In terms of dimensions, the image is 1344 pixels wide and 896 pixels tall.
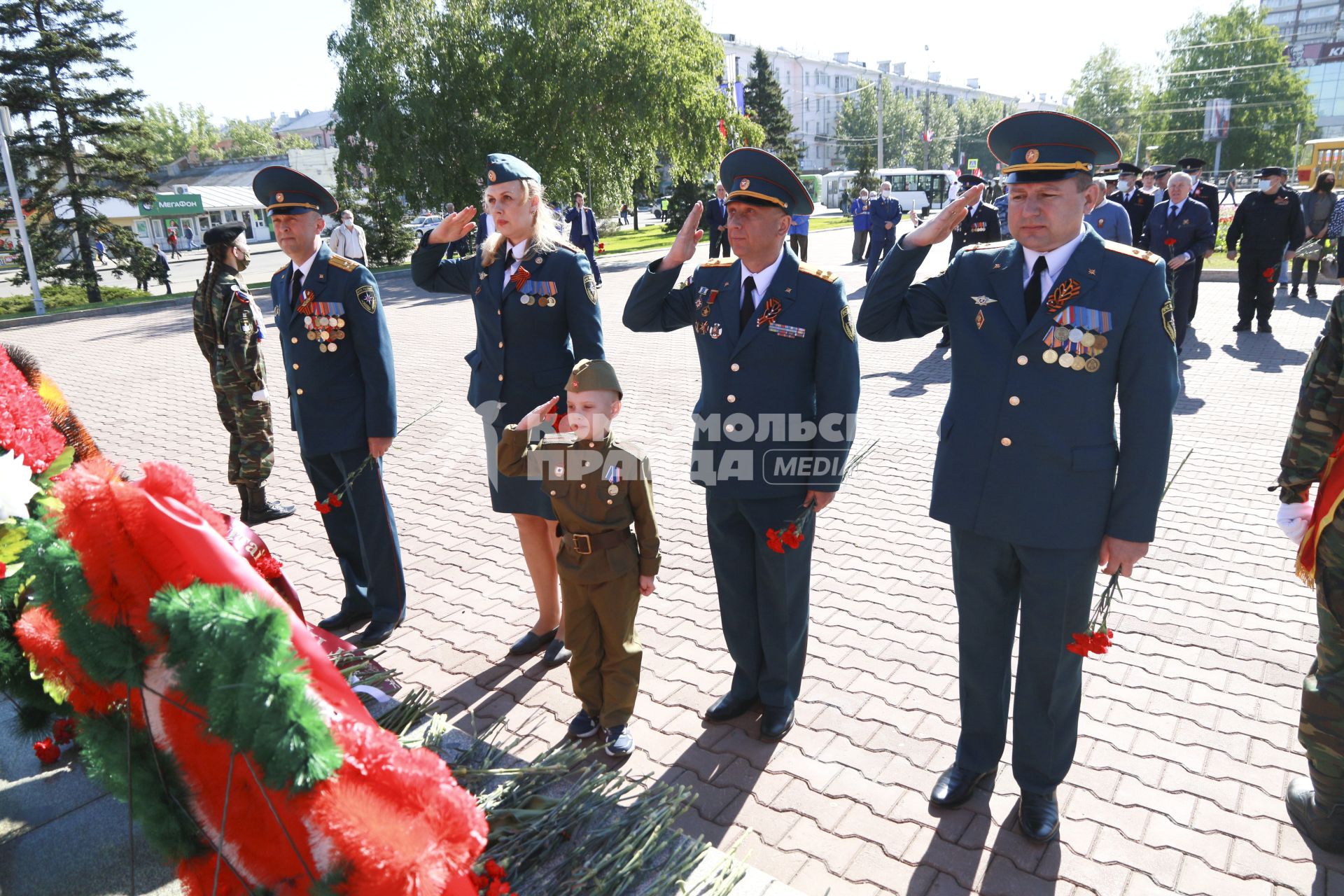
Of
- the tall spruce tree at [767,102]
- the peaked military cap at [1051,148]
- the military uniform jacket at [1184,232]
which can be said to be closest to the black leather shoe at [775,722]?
the peaked military cap at [1051,148]

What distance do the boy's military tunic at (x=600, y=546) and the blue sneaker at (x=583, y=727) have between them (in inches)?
3.4

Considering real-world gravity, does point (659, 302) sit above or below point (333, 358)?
above

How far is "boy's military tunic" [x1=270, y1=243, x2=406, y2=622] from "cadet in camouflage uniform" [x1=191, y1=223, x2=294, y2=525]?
1.93 meters

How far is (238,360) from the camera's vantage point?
616 cm

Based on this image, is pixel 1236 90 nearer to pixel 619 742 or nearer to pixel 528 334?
pixel 528 334

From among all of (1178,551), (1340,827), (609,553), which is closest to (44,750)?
(609,553)

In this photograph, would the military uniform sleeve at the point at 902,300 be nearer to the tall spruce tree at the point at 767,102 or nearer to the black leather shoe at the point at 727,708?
the black leather shoe at the point at 727,708

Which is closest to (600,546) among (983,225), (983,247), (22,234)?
(983,247)

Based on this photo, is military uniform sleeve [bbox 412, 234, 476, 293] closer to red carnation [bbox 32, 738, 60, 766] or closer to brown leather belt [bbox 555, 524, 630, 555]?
brown leather belt [bbox 555, 524, 630, 555]

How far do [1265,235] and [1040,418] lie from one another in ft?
35.4

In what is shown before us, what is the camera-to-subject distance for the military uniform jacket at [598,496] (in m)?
3.22

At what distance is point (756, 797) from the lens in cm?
320

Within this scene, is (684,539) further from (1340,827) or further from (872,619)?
(1340,827)

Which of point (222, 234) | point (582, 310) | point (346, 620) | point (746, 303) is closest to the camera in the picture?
Result: point (746, 303)
